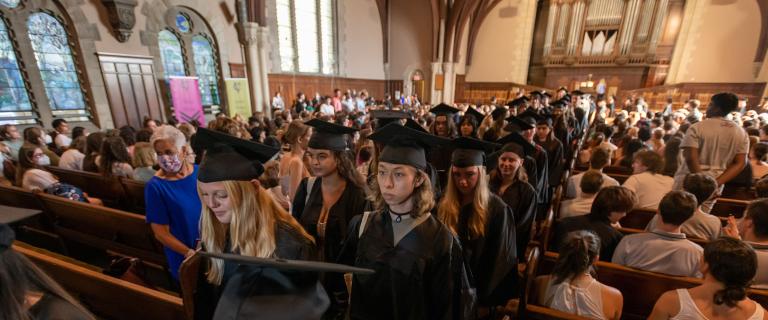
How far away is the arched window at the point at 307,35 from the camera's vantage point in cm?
1238

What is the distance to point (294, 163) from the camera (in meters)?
3.04

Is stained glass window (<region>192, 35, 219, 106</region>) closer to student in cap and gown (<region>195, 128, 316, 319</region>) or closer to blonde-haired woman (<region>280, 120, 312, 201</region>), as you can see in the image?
blonde-haired woman (<region>280, 120, 312, 201</region>)

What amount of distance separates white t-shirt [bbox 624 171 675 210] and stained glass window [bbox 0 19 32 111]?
10748 millimetres

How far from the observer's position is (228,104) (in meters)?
10.1

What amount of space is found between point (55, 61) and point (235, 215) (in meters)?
9.04

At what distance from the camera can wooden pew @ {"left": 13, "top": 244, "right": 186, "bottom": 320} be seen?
1528 millimetres

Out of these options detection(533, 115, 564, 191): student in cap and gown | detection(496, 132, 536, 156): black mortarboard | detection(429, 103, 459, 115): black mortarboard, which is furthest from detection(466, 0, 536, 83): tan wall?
detection(496, 132, 536, 156): black mortarboard

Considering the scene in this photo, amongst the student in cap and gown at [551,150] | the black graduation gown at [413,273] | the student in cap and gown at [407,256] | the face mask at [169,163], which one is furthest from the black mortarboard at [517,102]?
the face mask at [169,163]

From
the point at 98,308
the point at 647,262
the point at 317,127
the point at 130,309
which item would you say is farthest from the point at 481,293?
the point at 98,308

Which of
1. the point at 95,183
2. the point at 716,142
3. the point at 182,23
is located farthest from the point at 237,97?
the point at 716,142

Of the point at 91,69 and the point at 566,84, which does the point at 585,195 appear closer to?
the point at 91,69

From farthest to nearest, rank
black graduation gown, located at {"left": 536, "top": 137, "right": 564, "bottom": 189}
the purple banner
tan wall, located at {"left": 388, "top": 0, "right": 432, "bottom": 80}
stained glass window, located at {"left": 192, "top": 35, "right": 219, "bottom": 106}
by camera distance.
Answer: tan wall, located at {"left": 388, "top": 0, "right": 432, "bottom": 80}
stained glass window, located at {"left": 192, "top": 35, "right": 219, "bottom": 106}
the purple banner
black graduation gown, located at {"left": 536, "top": 137, "right": 564, "bottom": 189}

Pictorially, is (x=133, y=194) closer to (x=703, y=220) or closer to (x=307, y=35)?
(x=703, y=220)

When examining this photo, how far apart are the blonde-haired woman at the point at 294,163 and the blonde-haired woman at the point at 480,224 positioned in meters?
1.59
